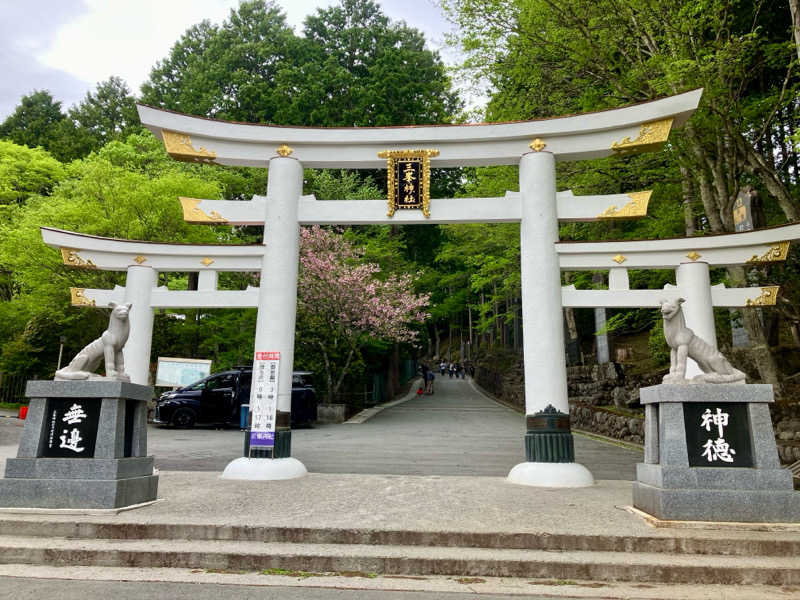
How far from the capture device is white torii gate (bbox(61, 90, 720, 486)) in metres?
8.06

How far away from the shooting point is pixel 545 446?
7.70 metres

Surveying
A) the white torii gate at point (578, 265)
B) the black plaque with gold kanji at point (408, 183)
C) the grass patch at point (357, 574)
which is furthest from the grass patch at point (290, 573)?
the black plaque with gold kanji at point (408, 183)

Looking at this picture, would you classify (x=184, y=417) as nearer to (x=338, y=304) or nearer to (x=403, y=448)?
(x=338, y=304)

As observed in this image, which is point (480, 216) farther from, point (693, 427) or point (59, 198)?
point (59, 198)

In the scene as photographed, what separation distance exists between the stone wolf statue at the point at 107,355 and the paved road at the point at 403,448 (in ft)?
10.5

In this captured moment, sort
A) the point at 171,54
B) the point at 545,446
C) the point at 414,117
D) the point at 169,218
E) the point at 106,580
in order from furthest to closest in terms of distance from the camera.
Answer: the point at 171,54
the point at 414,117
the point at 169,218
the point at 545,446
the point at 106,580

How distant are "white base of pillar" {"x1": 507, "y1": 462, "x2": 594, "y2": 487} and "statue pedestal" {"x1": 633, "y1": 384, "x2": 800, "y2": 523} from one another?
1.68 metres

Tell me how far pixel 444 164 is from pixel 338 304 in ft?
35.5

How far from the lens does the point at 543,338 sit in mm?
8023

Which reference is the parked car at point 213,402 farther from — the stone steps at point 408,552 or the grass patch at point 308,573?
the grass patch at point 308,573

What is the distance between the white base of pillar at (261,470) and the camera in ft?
25.3

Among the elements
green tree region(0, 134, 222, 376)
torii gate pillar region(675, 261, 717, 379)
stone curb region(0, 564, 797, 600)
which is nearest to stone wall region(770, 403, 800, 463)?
torii gate pillar region(675, 261, 717, 379)

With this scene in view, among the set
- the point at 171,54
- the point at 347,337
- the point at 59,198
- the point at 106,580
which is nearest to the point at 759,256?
the point at 106,580

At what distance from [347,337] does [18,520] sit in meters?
14.3
